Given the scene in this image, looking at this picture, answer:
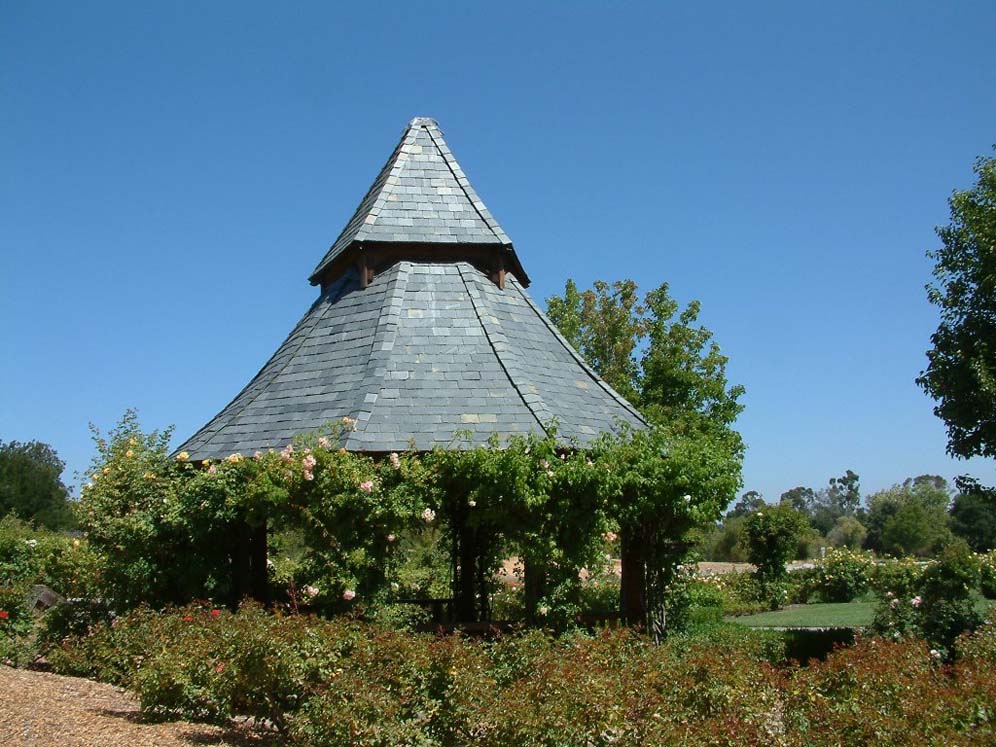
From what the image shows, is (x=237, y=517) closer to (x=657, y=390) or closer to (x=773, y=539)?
(x=657, y=390)

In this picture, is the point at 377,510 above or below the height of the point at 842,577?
above

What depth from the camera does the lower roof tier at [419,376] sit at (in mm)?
10062

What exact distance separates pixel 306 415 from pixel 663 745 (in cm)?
636

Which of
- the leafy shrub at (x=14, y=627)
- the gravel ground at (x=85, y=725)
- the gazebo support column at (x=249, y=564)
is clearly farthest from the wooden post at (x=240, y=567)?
the leafy shrub at (x=14, y=627)

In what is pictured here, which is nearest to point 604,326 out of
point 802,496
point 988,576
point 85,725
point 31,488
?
point 988,576

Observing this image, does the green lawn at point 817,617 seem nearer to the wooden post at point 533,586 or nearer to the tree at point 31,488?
the wooden post at point 533,586

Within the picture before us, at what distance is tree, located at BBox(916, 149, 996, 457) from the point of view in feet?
48.8

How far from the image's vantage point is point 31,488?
49969 millimetres

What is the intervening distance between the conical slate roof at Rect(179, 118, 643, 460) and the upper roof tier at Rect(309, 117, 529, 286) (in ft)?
0.10

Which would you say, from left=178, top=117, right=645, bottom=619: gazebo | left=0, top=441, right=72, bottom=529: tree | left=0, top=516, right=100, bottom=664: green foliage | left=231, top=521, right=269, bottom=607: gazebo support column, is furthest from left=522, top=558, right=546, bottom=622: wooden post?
left=0, top=441, right=72, bottom=529: tree

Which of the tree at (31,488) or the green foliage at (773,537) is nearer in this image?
the green foliage at (773,537)

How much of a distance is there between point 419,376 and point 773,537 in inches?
763

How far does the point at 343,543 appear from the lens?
30.0ft

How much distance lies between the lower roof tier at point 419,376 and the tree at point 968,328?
254 inches
